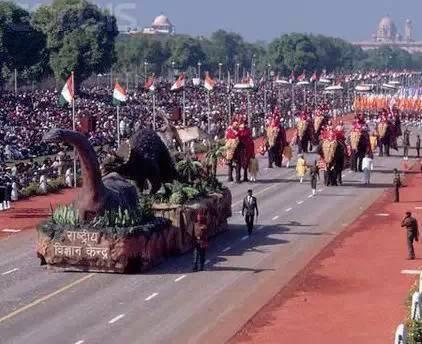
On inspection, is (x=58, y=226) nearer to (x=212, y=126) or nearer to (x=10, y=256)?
(x=10, y=256)

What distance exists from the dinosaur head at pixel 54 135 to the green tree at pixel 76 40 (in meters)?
80.9

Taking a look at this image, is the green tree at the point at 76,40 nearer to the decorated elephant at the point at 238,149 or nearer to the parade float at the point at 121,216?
the decorated elephant at the point at 238,149

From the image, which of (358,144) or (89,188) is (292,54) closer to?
(358,144)

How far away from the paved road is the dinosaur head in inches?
129

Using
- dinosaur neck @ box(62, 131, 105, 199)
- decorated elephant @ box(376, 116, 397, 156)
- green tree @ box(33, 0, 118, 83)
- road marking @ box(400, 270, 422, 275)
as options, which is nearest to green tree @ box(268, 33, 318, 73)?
green tree @ box(33, 0, 118, 83)

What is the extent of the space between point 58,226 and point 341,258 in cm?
779

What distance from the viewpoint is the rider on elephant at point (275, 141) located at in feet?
185

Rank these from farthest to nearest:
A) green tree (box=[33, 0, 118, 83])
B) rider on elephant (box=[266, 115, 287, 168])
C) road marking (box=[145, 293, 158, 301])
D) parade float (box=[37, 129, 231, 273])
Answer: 1. green tree (box=[33, 0, 118, 83])
2. rider on elephant (box=[266, 115, 287, 168])
3. parade float (box=[37, 129, 231, 273])
4. road marking (box=[145, 293, 158, 301])

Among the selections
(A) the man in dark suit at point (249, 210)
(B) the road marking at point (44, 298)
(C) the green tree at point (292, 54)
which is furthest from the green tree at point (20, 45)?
(C) the green tree at point (292, 54)

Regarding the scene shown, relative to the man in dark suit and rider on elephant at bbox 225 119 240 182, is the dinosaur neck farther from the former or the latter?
rider on elephant at bbox 225 119 240 182

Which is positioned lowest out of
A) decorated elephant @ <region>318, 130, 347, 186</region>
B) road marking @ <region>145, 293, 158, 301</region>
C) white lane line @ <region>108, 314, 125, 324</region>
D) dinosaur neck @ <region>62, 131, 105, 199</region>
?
white lane line @ <region>108, 314, 125, 324</region>

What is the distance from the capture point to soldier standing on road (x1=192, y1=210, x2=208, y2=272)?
95.8 ft

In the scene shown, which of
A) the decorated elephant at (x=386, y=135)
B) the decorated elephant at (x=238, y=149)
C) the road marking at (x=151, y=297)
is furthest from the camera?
the decorated elephant at (x=386, y=135)

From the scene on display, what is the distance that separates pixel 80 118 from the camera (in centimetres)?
5828
